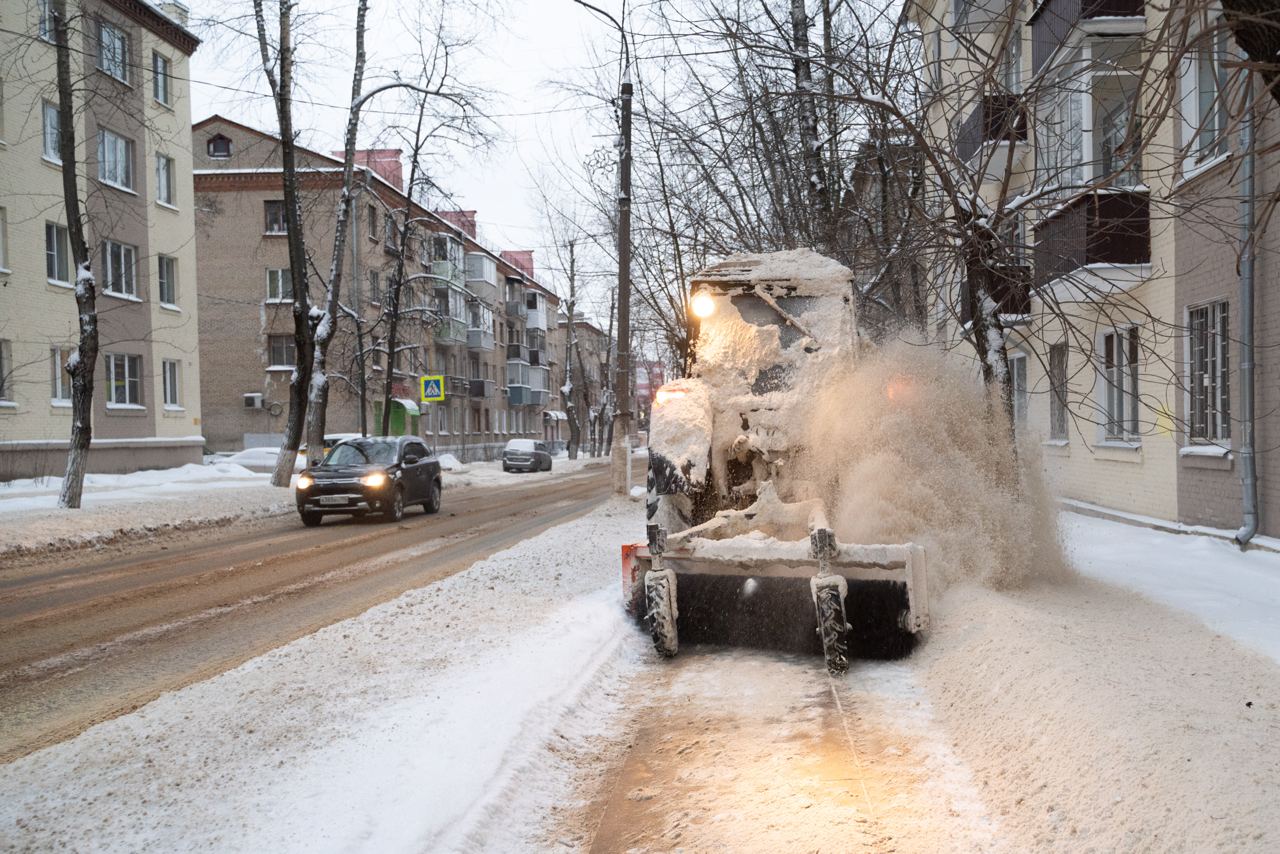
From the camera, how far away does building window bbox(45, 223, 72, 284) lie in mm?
24984

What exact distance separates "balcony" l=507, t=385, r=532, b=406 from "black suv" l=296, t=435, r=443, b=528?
1995 inches

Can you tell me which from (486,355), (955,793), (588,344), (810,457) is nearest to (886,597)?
(810,457)

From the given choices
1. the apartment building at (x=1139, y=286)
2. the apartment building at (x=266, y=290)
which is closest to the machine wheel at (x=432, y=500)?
the apartment building at (x=1139, y=286)

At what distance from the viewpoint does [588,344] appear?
94.4 m

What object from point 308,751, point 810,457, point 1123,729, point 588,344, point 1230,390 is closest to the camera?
point 1123,729

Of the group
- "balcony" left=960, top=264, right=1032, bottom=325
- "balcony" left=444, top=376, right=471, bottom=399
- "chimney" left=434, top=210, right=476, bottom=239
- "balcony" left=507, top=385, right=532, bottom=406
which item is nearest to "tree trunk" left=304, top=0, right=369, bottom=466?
"chimney" left=434, top=210, right=476, bottom=239

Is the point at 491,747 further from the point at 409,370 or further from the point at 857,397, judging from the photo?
the point at 409,370

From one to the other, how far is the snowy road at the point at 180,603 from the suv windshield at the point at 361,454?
1.47m

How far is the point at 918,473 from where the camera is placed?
7.48m

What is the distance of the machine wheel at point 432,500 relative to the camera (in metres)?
19.9

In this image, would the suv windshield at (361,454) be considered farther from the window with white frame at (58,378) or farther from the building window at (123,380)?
the building window at (123,380)

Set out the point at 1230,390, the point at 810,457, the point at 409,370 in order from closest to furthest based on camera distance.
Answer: the point at 810,457
the point at 1230,390
the point at 409,370

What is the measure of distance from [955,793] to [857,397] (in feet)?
13.2

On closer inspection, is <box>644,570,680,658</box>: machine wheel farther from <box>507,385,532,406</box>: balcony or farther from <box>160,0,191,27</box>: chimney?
<box>507,385,532,406</box>: balcony
